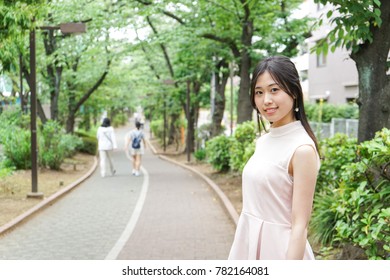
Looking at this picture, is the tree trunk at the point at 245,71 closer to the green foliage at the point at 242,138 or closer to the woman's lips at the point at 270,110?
the green foliage at the point at 242,138

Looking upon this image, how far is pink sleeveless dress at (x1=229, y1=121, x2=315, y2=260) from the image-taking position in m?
2.12

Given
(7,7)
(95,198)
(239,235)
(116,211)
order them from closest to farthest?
(239,235) → (7,7) → (116,211) → (95,198)

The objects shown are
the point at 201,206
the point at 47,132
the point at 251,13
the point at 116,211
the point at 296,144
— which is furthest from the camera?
the point at 47,132

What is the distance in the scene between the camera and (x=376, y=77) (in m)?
5.09

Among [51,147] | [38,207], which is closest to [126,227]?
[38,207]

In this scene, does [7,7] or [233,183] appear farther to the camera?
[233,183]

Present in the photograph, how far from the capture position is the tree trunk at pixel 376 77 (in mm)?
5035

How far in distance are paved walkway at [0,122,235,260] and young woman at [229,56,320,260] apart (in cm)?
227

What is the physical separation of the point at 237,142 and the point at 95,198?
3850 mm

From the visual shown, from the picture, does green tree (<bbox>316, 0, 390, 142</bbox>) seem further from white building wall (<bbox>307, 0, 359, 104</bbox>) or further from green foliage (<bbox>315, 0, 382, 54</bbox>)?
white building wall (<bbox>307, 0, 359, 104</bbox>)
